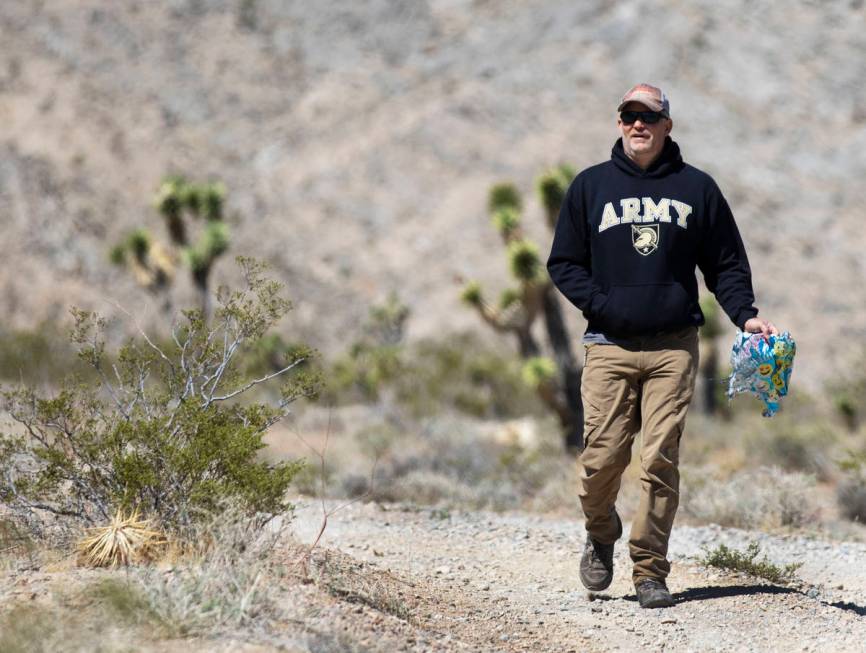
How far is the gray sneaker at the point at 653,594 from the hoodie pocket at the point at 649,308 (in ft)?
4.14

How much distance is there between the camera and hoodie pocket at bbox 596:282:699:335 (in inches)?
216

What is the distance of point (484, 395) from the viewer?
2644cm

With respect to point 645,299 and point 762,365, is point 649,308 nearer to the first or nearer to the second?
point 645,299

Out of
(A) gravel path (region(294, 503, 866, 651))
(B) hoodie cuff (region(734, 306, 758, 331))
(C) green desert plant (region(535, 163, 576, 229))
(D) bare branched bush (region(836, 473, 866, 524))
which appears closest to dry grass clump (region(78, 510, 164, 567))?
(A) gravel path (region(294, 503, 866, 651))

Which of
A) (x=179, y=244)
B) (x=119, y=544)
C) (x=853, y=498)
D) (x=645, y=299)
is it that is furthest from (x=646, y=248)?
(x=179, y=244)

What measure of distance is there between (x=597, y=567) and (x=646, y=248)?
1686 millimetres

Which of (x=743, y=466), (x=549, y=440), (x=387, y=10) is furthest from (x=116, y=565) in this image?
(x=387, y=10)

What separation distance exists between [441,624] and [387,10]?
41363 millimetres

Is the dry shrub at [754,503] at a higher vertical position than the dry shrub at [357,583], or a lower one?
lower

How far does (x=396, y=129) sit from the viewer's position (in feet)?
129

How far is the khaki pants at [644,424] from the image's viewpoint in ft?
18.1

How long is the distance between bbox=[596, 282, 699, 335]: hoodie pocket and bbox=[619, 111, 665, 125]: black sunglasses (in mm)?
837

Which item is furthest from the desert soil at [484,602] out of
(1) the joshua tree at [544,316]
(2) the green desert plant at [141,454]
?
(1) the joshua tree at [544,316]

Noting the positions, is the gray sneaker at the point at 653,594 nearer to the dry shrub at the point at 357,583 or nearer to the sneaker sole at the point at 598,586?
the sneaker sole at the point at 598,586
